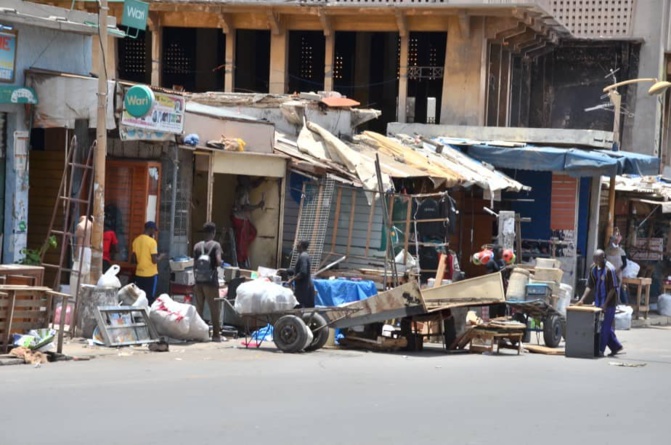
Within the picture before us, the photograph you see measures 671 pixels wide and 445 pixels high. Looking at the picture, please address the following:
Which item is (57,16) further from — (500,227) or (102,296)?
(500,227)

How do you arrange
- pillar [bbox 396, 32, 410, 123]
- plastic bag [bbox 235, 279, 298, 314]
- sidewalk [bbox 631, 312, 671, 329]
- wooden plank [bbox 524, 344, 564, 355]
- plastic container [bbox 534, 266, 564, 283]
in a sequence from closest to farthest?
1. plastic bag [bbox 235, 279, 298, 314]
2. wooden plank [bbox 524, 344, 564, 355]
3. plastic container [bbox 534, 266, 564, 283]
4. sidewalk [bbox 631, 312, 671, 329]
5. pillar [bbox 396, 32, 410, 123]

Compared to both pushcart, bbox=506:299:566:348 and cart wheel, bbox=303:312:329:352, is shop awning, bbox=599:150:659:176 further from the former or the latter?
cart wheel, bbox=303:312:329:352

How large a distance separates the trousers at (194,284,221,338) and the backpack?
12cm

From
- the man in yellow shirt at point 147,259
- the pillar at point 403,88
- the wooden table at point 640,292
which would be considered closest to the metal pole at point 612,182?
the wooden table at point 640,292

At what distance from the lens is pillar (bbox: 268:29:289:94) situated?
33.7m

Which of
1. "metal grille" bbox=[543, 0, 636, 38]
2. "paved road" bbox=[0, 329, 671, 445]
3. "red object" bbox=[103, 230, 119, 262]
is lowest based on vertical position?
"paved road" bbox=[0, 329, 671, 445]

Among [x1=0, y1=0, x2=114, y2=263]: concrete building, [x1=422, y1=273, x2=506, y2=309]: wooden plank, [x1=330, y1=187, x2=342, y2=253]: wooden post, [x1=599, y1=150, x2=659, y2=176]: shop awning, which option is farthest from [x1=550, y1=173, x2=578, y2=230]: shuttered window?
[x1=0, y1=0, x2=114, y2=263]: concrete building

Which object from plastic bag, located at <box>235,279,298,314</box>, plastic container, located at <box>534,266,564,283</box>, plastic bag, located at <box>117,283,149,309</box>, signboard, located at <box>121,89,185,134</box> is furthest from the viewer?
plastic container, located at <box>534,266,564,283</box>

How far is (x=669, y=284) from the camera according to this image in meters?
30.1

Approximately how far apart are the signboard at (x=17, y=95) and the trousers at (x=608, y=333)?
8.89 m

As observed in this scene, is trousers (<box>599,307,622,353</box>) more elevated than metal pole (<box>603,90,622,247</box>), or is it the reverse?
metal pole (<box>603,90,622,247</box>)

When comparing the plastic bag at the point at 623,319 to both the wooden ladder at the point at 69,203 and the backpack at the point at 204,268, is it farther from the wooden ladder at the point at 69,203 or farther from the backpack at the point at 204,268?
the wooden ladder at the point at 69,203

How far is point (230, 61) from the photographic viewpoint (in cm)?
3416

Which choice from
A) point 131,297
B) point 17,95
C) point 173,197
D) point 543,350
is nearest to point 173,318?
point 131,297
